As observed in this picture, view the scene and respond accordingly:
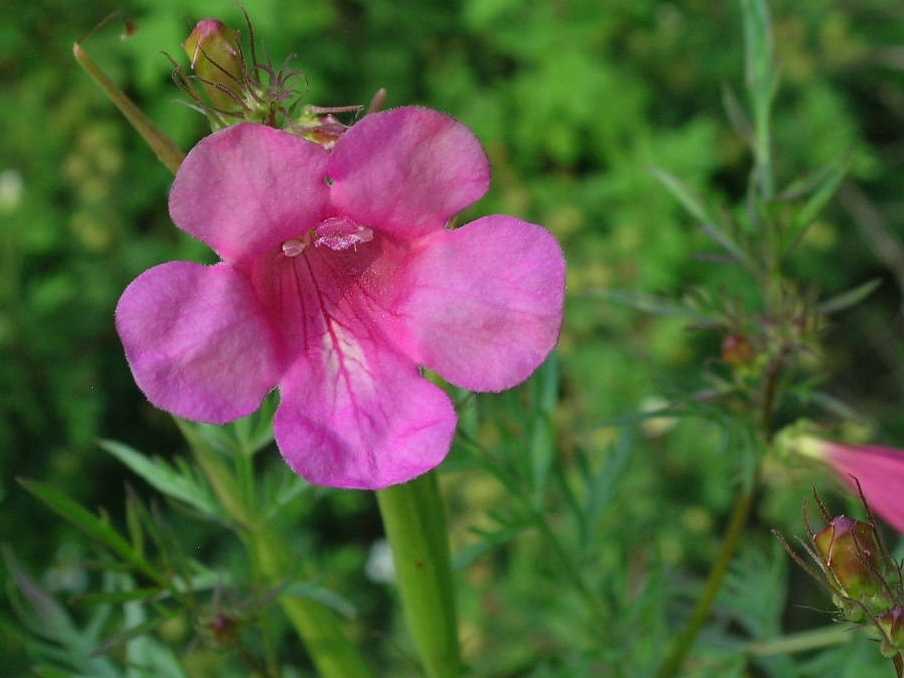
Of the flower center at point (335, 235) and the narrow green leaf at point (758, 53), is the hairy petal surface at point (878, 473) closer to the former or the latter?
the narrow green leaf at point (758, 53)

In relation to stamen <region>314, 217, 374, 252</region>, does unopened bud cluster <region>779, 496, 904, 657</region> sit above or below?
below

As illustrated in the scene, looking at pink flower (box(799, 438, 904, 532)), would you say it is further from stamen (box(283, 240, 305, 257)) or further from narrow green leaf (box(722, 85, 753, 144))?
stamen (box(283, 240, 305, 257))

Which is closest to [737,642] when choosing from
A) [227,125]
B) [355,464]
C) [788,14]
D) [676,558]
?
[355,464]

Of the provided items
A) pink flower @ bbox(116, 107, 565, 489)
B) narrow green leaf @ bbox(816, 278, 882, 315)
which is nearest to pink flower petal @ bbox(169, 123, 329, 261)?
pink flower @ bbox(116, 107, 565, 489)

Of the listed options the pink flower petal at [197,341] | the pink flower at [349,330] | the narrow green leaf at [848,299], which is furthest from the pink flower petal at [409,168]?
the narrow green leaf at [848,299]

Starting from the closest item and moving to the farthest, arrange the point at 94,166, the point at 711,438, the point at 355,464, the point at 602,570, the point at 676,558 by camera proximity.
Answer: the point at 355,464
the point at 602,570
the point at 676,558
the point at 711,438
the point at 94,166

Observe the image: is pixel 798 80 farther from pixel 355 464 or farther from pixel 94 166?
pixel 355 464
